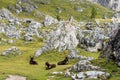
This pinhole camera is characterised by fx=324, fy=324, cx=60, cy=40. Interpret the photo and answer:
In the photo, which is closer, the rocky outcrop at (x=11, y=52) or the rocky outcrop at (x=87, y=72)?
the rocky outcrop at (x=87, y=72)

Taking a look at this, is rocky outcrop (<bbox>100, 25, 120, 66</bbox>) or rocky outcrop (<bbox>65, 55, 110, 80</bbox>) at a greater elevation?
rocky outcrop (<bbox>100, 25, 120, 66</bbox>)

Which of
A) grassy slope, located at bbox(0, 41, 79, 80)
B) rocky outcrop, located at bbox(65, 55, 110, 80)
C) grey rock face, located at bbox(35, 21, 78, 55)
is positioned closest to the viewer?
rocky outcrop, located at bbox(65, 55, 110, 80)

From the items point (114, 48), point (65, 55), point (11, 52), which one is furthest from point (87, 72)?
point (11, 52)

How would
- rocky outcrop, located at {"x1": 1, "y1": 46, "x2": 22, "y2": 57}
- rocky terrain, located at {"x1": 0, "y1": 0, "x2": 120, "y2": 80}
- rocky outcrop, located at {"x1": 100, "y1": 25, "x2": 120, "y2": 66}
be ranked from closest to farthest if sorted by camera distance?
1. rocky terrain, located at {"x1": 0, "y1": 0, "x2": 120, "y2": 80}
2. rocky outcrop, located at {"x1": 100, "y1": 25, "x2": 120, "y2": 66}
3. rocky outcrop, located at {"x1": 1, "y1": 46, "x2": 22, "y2": 57}

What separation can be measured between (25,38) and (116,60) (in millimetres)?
78819

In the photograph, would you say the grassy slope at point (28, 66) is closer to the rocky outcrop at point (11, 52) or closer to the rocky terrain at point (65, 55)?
the rocky terrain at point (65, 55)

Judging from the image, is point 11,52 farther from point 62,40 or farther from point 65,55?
point 65,55

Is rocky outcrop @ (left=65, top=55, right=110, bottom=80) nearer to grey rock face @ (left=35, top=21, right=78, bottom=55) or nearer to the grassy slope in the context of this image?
the grassy slope

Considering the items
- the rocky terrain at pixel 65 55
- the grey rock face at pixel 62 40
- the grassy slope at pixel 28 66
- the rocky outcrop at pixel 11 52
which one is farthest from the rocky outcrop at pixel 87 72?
the rocky outcrop at pixel 11 52

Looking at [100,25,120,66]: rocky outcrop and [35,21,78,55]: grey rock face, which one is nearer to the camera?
[100,25,120,66]: rocky outcrop

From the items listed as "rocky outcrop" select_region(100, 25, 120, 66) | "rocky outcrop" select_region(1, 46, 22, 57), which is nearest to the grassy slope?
"rocky outcrop" select_region(1, 46, 22, 57)

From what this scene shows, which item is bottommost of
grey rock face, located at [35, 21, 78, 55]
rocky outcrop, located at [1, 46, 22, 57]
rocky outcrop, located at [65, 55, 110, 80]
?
rocky outcrop, located at [65, 55, 110, 80]

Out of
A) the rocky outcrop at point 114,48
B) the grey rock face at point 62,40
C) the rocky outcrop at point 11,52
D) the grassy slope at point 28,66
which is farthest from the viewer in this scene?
the grey rock face at point 62,40

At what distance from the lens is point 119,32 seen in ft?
157
